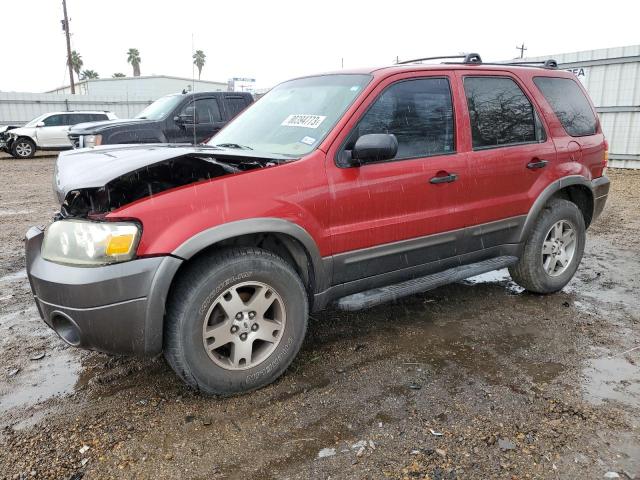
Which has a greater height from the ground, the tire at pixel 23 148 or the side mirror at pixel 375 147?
the side mirror at pixel 375 147

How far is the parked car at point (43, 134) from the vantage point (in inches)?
706

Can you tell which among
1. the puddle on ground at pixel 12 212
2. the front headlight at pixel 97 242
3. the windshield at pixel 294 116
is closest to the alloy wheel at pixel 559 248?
the windshield at pixel 294 116

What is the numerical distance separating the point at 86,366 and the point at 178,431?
1.10 metres

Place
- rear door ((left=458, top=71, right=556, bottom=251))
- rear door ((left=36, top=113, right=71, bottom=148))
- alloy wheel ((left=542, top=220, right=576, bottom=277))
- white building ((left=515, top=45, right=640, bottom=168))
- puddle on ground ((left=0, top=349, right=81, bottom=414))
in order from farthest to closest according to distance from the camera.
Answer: rear door ((left=36, top=113, right=71, bottom=148)), white building ((left=515, top=45, right=640, bottom=168)), alloy wheel ((left=542, top=220, right=576, bottom=277)), rear door ((left=458, top=71, right=556, bottom=251)), puddle on ground ((left=0, top=349, right=81, bottom=414))

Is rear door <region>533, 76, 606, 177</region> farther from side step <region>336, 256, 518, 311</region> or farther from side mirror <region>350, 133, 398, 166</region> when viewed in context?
side mirror <region>350, 133, 398, 166</region>

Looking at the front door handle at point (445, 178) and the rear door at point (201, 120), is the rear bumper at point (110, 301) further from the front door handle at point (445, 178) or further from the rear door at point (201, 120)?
the rear door at point (201, 120)

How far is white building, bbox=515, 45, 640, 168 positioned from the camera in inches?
462

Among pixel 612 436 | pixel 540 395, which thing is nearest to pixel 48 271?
pixel 540 395

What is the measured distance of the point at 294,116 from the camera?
3.48 metres

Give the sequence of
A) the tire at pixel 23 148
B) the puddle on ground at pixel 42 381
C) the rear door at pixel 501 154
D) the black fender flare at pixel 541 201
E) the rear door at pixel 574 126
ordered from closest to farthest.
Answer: the puddle on ground at pixel 42 381
the rear door at pixel 501 154
the black fender flare at pixel 541 201
the rear door at pixel 574 126
the tire at pixel 23 148

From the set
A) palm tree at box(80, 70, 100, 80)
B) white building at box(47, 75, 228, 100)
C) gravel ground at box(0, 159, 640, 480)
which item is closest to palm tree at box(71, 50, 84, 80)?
palm tree at box(80, 70, 100, 80)

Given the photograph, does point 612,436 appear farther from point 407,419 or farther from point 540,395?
point 407,419

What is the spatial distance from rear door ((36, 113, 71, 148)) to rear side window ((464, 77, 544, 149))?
17.7m

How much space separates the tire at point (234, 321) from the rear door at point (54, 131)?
17883 mm
